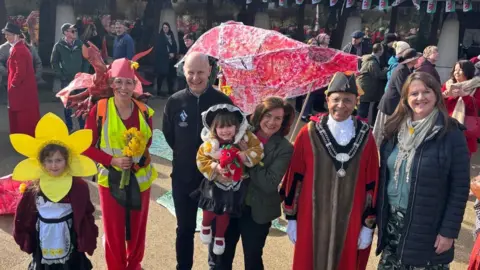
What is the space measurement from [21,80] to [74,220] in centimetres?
409

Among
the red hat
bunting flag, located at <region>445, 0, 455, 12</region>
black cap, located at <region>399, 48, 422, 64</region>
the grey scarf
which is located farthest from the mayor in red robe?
bunting flag, located at <region>445, 0, 455, 12</region>

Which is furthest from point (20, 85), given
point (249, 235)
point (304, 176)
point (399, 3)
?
point (399, 3)

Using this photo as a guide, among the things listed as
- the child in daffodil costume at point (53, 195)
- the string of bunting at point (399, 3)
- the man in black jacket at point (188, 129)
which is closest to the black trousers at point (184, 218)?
the man in black jacket at point (188, 129)

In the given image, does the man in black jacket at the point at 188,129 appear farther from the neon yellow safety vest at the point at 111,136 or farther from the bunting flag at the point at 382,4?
the bunting flag at the point at 382,4

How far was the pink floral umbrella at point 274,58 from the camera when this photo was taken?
4551 millimetres

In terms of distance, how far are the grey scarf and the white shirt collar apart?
305 millimetres

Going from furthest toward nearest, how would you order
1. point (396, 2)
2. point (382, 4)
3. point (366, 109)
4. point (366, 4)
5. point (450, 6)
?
point (366, 4) → point (382, 4) → point (396, 2) → point (450, 6) → point (366, 109)

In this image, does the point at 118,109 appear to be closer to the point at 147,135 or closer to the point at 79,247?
the point at 147,135

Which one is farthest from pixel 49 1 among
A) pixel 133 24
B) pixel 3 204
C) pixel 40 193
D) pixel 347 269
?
pixel 347 269

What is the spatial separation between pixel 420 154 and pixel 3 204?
416 cm

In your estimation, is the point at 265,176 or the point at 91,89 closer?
the point at 265,176

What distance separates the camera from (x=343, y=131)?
3.05 metres

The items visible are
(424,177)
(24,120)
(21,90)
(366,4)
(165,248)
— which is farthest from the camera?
(366,4)

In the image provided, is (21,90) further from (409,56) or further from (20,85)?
(409,56)
